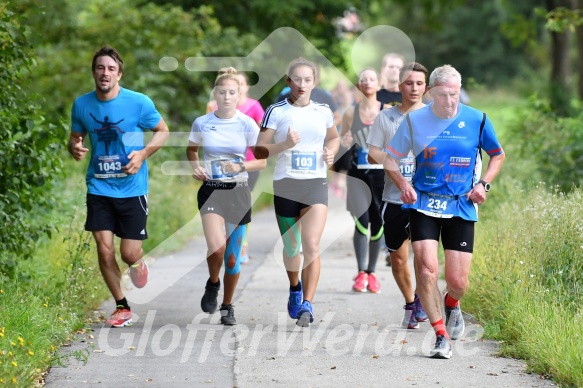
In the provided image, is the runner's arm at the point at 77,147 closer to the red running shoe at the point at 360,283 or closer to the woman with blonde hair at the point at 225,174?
the woman with blonde hair at the point at 225,174

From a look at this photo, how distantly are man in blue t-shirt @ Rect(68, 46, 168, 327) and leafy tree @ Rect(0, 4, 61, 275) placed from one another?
30 cm

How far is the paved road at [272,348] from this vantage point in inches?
270

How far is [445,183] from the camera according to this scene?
757 centimetres

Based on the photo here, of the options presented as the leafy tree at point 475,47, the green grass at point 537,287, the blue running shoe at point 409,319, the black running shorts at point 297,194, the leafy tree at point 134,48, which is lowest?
the blue running shoe at point 409,319

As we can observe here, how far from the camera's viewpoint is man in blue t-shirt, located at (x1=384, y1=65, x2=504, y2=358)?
7.52m

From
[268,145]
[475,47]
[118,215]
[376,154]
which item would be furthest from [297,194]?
[475,47]

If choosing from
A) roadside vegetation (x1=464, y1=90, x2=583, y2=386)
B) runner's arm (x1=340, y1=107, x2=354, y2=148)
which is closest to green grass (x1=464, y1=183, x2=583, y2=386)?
roadside vegetation (x1=464, y1=90, x2=583, y2=386)

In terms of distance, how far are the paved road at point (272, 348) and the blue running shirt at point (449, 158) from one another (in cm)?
104

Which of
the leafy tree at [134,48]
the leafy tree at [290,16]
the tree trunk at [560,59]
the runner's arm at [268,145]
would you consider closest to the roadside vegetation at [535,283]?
the runner's arm at [268,145]

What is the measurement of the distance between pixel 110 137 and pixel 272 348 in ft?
7.30

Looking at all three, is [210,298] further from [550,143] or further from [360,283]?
[550,143]

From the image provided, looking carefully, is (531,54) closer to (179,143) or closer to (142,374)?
(179,143)

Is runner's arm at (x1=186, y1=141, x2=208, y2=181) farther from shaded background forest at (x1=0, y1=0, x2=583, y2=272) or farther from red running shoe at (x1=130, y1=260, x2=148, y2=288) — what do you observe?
shaded background forest at (x1=0, y1=0, x2=583, y2=272)

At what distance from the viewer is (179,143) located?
20.3 metres
